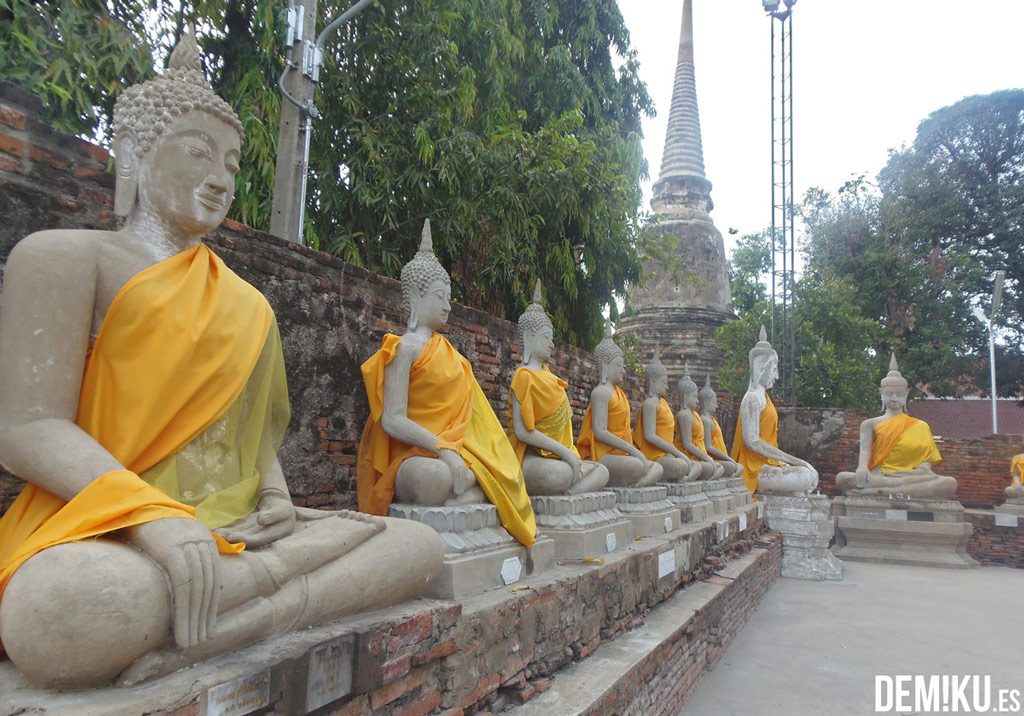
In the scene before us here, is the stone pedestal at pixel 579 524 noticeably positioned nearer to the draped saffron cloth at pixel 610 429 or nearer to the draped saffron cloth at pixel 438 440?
the draped saffron cloth at pixel 438 440

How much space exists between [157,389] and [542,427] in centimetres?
274

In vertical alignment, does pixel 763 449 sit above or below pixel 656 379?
below

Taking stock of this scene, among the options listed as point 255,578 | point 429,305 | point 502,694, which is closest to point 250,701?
point 255,578

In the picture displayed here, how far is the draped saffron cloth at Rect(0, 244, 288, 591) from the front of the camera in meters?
1.71

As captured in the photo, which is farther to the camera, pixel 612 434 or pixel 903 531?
pixel 903 531

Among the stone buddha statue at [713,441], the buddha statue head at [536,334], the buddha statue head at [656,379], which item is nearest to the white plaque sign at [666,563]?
the buddha statue head at [536,334]

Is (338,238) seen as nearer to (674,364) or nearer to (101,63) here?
(101,63)

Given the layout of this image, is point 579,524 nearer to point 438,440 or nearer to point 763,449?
point 438,440

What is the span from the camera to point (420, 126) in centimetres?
665

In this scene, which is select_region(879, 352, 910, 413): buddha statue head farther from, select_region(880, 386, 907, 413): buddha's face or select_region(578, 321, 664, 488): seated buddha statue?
select_region(578, 321, 664, 488): seated buddha statue

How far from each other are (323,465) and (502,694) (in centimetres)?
184

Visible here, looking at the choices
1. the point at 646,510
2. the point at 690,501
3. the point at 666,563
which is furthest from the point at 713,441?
the point at 666,563

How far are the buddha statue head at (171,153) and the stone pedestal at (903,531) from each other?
9.64 meters

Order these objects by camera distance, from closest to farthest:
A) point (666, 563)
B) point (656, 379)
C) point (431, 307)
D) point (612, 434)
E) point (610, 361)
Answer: point (431, 307), point (666, 563), point (612, 434), point (610, 361), point (656, 379)
